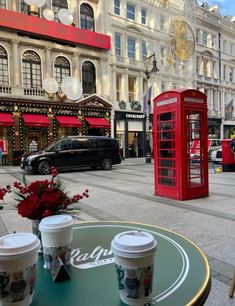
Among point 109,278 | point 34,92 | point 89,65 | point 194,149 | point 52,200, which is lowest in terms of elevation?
point 109,278

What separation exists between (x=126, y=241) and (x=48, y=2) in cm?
2483

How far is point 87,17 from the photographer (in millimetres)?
24547

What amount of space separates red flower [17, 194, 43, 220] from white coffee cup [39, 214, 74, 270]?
14 cm

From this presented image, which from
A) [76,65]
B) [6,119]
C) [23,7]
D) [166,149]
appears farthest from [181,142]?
[23,7]

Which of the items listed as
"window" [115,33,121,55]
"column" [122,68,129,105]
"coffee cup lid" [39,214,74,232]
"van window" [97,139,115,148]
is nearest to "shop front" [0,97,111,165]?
"column" [122,68,129,105]

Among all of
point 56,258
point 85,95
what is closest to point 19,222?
point 56,258

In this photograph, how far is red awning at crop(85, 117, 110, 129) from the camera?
933 inches

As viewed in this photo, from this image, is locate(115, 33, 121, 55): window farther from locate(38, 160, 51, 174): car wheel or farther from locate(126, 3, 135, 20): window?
locate(38, 160, 51, 174): car wheel

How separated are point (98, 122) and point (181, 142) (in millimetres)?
17336

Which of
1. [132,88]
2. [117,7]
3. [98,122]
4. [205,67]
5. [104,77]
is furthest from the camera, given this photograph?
[205,67]

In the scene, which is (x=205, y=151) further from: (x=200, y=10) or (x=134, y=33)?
(x=200, y=10)

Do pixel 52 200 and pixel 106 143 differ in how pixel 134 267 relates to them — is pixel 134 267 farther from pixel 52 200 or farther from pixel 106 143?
pixel 106 143

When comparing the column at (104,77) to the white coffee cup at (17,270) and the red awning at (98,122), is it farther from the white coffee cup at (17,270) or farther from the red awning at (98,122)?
the white coffee cup at (17,270)

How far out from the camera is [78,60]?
23859 millimetres
